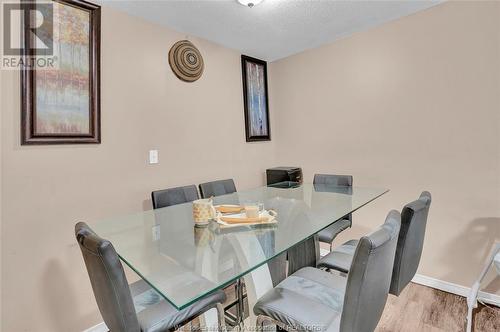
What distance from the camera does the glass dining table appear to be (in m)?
0.90

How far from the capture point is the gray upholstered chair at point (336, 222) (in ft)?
6.91

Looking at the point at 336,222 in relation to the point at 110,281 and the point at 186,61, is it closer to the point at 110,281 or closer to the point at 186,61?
the point at 110,281

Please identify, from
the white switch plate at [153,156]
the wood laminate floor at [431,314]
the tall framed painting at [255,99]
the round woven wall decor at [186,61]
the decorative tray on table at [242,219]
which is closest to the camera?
the decorative tray on table at [242,219]

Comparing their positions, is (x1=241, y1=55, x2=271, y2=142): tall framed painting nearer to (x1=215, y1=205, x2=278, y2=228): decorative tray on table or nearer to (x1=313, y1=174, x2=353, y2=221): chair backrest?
(x1=313, y1=174, x2=353, y2=221): chair backrest

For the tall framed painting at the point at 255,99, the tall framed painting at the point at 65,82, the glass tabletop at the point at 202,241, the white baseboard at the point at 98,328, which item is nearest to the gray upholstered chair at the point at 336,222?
the glass tabletop at the point at 202,241

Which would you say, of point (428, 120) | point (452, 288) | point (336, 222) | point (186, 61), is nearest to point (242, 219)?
point (336, 222)

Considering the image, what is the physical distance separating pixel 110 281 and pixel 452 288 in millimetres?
2659

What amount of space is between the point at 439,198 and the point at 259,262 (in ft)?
6.85

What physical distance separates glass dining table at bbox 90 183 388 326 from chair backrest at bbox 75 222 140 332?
93 millimetres

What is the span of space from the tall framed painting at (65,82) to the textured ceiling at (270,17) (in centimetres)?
30

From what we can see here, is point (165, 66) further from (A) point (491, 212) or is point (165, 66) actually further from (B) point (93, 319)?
(A) point (491, 212)

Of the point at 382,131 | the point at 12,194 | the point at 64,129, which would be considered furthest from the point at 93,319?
the point at 382,131

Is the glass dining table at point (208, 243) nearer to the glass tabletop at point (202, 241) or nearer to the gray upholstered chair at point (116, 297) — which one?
the glass tabletop at point (202, 241)

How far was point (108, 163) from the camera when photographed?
2.02 meters
